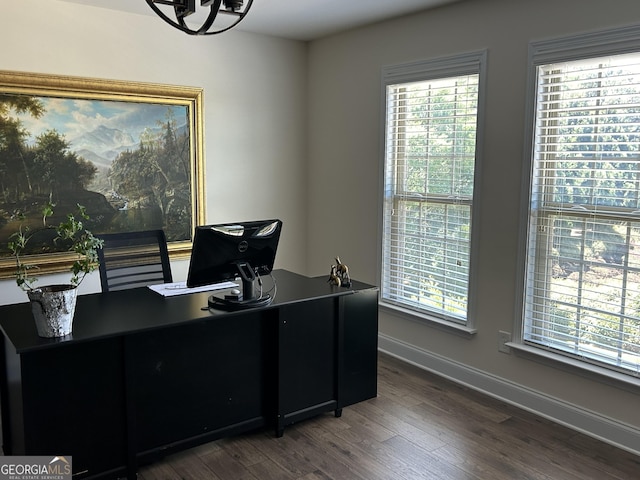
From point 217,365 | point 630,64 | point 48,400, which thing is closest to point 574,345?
point 630,64

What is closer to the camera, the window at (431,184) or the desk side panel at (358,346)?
A: the desk side panel at (358,346)

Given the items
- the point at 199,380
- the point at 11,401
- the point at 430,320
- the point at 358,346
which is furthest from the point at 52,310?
the point at 430,320

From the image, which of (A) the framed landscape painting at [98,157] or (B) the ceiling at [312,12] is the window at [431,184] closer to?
(B) the ceiling at [312,12]

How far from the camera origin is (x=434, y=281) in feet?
13.2

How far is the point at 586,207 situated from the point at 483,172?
2.29 ft

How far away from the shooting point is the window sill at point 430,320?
12.3ft

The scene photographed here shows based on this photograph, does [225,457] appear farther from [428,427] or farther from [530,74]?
[530,74]

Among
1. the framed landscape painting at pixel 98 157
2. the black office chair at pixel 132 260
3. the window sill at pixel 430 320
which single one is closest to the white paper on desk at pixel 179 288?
the black office chair at pixel 132 260

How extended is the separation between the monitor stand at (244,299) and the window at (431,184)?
1.56 metres

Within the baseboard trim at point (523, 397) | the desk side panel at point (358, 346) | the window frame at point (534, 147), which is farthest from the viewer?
the desk side panel at point (358, 346)

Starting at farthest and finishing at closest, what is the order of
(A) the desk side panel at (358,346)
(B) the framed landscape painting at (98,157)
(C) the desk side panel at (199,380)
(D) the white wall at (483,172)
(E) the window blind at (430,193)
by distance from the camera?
(E) the window blind at (430,193), (B) the framed landscape painting at (98,157), (A) the desk side panel at (358,346), (D) the white wall at (483,172), (C) the desk side panel at (199,380)

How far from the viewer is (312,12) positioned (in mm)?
3955

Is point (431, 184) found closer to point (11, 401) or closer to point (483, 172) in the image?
point (483, 172)

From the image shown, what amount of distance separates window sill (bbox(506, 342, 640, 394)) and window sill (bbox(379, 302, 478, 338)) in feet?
1.08
